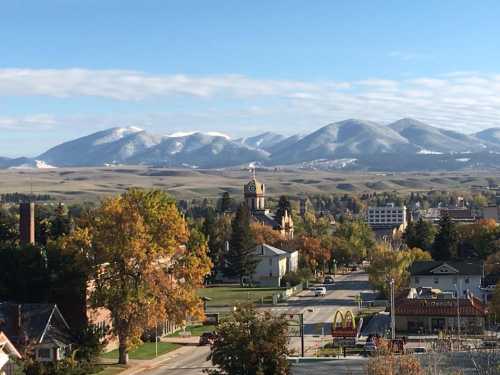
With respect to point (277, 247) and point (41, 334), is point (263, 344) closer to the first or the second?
point (41, 334)

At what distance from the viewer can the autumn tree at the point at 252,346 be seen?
134ft

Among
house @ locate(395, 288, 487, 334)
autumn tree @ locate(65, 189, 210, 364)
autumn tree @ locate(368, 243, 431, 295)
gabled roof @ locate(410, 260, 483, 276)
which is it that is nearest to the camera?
autumn tree @ locate(65, 189, 210, 364)

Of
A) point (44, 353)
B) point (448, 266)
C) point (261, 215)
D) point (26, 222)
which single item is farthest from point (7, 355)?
point (261, 215)

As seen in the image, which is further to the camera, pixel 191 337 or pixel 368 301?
pixel 368 301

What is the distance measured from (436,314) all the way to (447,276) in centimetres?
2218

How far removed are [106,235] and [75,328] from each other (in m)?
5.83

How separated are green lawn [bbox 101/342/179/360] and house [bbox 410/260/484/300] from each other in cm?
3166

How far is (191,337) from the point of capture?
69375mm

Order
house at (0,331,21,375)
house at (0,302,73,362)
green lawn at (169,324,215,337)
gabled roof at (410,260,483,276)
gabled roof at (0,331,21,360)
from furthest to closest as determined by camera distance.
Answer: gabled roof at (410,260,483,276)
green lawn at (169,324,215,337)
house at (0,302,73,362)
gabled roof at (0,331,21,360)
house at (0,331,21,375)

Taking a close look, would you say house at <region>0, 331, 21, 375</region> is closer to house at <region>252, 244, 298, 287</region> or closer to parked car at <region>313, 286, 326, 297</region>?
parked car at <region>313, 286, 326, 297</region>

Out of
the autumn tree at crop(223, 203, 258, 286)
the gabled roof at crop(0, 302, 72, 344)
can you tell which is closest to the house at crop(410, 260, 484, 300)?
the autumn tree at crop(223, 203, 258, 286)

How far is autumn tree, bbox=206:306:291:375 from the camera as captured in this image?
40844 mm

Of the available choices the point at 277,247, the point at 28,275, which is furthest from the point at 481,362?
the point at 277,247

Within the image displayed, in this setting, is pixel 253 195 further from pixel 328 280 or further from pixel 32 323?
pixel 32 323
